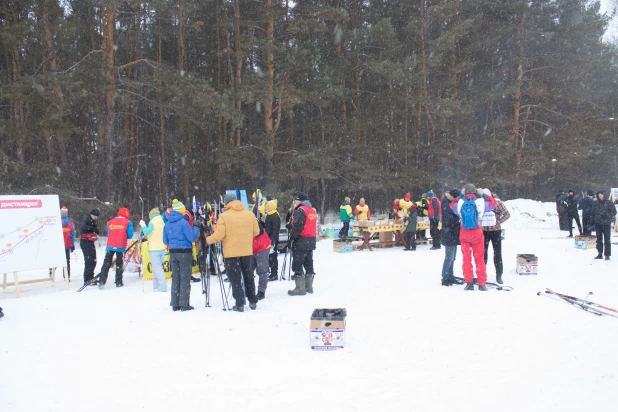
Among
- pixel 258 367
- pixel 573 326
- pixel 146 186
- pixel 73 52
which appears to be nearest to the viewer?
pixel 258 367

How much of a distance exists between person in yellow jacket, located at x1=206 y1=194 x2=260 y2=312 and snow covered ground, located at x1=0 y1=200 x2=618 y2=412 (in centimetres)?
45

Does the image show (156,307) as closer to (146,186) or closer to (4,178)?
(4,178)

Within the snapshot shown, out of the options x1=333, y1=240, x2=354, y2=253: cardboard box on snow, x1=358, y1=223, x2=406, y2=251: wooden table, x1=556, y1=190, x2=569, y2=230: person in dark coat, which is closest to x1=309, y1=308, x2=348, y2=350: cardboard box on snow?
x1=333, y1=240, x2=354, y2=253: cardboard box on snow

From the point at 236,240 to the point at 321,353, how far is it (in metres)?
2.32

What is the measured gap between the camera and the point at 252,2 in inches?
848

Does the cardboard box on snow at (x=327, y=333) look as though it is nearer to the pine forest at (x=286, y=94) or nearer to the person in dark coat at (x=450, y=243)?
the person in dark coat at (x=450, y=243)

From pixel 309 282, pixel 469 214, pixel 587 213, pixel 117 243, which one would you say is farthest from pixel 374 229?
pixel 117 243

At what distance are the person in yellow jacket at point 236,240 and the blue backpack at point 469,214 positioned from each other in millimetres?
3423

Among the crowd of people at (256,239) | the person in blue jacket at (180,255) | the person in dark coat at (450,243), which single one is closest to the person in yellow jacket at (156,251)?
the crowd of people at (256,239)

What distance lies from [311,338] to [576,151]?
88.7 feet

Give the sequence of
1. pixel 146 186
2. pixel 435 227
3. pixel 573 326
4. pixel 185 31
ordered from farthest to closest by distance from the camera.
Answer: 1. pixel 146 186
2. pixel 185 31
3. pixel 435 227
4. pixel 573 326

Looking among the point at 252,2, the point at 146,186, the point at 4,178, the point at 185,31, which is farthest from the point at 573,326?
the point at 146,186

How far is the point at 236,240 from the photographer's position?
6.60 m

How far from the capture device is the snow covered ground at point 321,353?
383 cm
